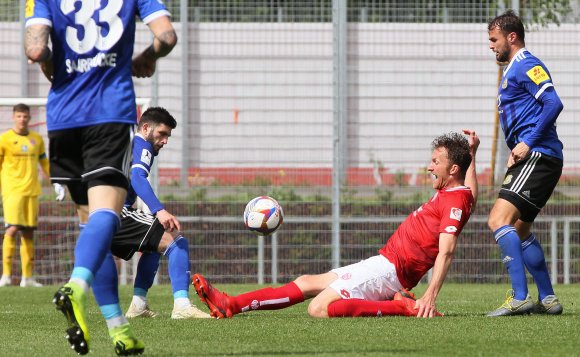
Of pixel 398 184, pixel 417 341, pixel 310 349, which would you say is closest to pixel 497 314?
pixel 417 341

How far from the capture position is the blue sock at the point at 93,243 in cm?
519

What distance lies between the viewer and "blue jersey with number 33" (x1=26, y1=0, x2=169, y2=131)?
5.45 meters

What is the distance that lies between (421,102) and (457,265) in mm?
2222

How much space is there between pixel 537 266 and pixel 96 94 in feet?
13.4

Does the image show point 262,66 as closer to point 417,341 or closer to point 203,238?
point 203,238

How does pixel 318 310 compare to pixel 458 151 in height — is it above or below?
below

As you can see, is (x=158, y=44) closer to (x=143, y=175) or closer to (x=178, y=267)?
(x=143, y=175)

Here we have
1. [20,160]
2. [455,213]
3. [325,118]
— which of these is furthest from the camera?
[325,118]

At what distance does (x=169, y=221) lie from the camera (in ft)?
23.5

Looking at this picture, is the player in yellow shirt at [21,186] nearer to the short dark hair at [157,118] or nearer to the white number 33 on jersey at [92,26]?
the short dark hair at [157,118]

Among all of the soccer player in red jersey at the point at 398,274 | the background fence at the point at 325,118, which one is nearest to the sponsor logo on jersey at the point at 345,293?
the soccer player in red jersey at the point at 398,274

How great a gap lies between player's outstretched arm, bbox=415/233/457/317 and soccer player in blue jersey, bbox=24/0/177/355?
2.73 m

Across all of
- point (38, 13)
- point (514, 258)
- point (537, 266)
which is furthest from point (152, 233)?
point (38, 13)

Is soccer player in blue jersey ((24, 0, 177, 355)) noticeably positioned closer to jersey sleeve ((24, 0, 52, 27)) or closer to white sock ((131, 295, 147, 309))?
jersey sleeve ((24, 0, 52, 27))
